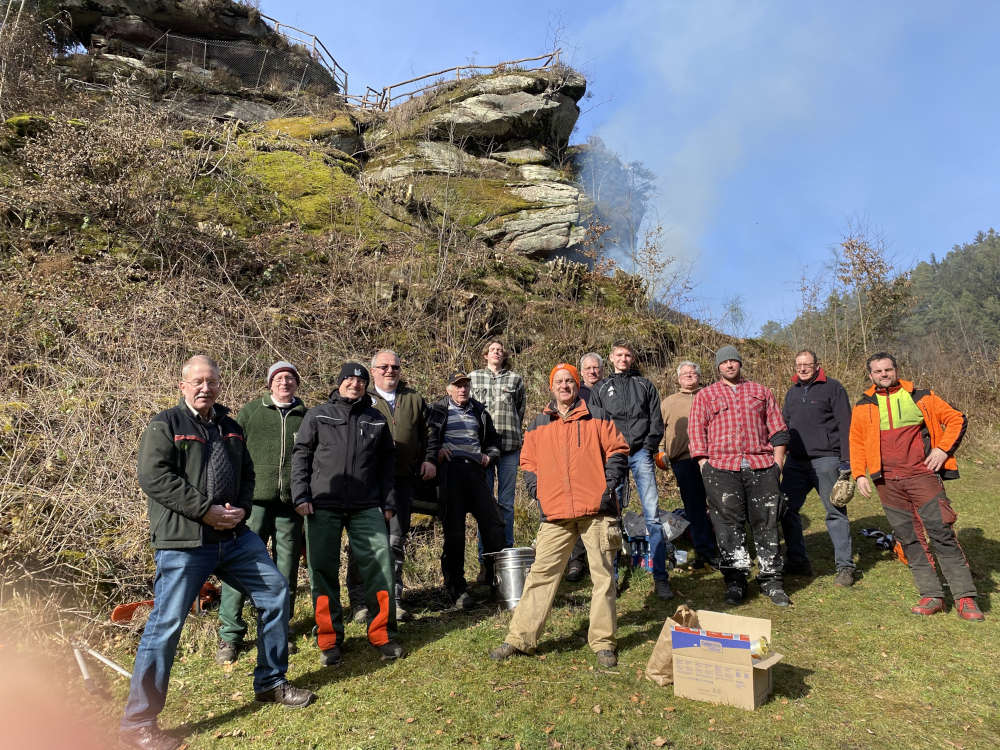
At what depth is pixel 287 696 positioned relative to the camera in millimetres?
3756

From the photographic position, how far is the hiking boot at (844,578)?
227 inches

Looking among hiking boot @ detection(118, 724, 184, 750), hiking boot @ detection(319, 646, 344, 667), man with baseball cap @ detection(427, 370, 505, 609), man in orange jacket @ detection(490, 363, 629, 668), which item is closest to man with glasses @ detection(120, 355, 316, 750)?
hiking boot @ detection(118, 724, 184, 750)

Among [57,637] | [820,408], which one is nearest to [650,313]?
[820,408]

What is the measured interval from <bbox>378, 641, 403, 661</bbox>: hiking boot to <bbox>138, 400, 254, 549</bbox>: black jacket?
1589mm

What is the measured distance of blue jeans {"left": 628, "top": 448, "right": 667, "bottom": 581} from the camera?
18.6 feet

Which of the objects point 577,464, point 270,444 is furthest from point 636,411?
→ point 270,444

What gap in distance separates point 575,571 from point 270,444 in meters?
3.29

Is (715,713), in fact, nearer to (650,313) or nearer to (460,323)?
(460,323)

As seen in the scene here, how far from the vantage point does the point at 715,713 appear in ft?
11.5

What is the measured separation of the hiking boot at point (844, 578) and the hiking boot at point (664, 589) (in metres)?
1.64

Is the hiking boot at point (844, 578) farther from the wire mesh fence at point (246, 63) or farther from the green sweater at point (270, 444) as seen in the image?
the wire mesh fence at point (246, 63)

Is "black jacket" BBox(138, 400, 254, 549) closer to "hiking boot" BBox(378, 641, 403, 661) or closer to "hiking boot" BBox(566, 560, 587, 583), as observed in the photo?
"hiking boot" BBox(378, 641, 403, 661)

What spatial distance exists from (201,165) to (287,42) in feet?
38.8

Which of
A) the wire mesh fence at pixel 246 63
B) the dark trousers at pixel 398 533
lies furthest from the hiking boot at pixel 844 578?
the wire mesh fence at pixel 246 63
